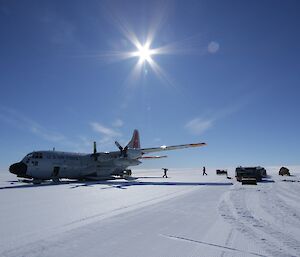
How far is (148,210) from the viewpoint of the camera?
9156mm

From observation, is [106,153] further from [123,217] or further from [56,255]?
[56,255]

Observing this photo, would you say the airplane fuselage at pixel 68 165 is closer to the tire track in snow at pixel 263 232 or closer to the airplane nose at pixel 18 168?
the airplane nose at pixel 18 168

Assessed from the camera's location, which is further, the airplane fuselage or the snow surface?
the airplane fuselage

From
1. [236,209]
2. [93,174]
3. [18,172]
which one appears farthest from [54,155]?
[236,209]

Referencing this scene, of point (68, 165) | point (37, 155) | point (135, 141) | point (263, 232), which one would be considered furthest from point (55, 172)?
point (263, 232)

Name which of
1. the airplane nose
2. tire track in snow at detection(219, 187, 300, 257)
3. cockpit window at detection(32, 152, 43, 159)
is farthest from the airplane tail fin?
tire track in snow at detection(219, 187, 300, 257)

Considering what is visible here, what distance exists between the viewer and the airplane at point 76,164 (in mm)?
23844

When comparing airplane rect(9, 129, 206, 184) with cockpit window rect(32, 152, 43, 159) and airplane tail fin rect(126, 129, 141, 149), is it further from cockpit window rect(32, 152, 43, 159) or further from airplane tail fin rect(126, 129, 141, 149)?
airplane tail fin rect(126, 129, 141, 149)

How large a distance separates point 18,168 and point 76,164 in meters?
7.06

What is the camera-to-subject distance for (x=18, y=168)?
2286 cm

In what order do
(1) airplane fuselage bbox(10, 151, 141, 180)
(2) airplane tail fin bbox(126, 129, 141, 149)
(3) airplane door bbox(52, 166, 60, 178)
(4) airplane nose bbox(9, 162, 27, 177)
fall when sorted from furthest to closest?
1. (2) airplane tail fin bbox(126, 129, 141, 149)
2. (3) airplane door bbox(52, 166, 60, 178)
3. (1) airplane fuselage bbox(10, 151, 141, 180)
4. (4) airplane nose bbox(9, 162, 27, 177)

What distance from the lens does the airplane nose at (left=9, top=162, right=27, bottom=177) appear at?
74.6ft

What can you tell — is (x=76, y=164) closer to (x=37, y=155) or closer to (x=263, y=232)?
(x=37, y=155)

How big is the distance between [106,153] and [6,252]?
1067 inches
